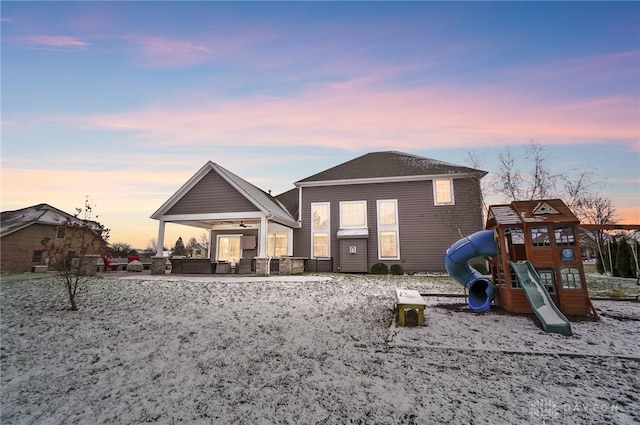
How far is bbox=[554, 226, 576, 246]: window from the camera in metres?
6.02

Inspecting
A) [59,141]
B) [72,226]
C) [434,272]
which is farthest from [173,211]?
[434,272]

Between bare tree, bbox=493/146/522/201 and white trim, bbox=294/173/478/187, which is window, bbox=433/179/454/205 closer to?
white trim, bbox=294/173/478/187

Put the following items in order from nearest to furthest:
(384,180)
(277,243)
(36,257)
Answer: (384,180) < (277,243) < (36,257)

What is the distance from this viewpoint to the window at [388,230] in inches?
643

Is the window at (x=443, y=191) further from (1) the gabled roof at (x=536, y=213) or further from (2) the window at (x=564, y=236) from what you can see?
(2) the window at (x=564, y=236)

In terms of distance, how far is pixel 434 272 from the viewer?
51.2 ft

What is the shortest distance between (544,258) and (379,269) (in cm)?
967

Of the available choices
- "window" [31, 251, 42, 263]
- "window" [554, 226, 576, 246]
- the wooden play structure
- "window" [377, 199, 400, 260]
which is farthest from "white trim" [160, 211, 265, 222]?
"window" [31, 251, 42, 263]

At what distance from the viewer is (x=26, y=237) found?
20.5 m

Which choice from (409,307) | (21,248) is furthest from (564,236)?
(21,248)

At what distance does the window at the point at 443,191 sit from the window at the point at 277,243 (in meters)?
9.79

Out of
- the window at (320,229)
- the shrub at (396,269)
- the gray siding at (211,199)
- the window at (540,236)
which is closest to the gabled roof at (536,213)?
the window at (540,236)

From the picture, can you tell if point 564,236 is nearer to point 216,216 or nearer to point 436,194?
point 436,194

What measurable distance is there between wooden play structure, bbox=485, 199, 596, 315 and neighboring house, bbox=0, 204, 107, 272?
2318cm
